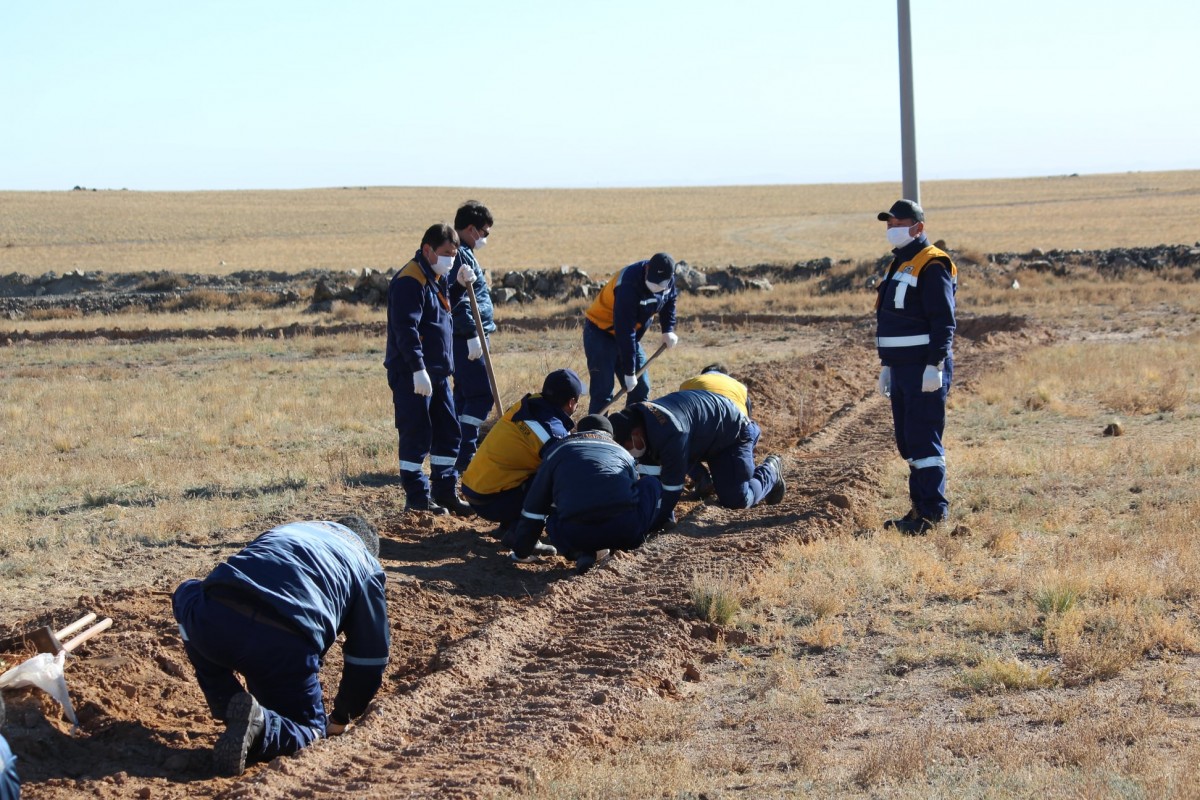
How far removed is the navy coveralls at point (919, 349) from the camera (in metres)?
8.37

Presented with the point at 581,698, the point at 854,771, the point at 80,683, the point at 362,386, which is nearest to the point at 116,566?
the point at 80,683

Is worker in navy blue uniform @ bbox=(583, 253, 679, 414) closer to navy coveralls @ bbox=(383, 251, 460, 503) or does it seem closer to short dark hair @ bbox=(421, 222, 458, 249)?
navy coveralls @ bbox=(383, 251, 460, 503)

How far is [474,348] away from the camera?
33.6ft

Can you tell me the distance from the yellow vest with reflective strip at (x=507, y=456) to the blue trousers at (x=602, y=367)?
291cm

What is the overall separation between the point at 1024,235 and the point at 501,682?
5469cm

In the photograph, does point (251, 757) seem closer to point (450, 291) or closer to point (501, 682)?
point (501, 682)

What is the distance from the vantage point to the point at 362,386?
58.5ft

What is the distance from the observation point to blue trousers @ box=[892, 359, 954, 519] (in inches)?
334

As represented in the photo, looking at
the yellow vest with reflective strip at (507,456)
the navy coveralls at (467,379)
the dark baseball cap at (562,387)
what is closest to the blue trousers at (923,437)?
the dark baseball cap at (562,387)

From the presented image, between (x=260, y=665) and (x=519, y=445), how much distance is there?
322cm

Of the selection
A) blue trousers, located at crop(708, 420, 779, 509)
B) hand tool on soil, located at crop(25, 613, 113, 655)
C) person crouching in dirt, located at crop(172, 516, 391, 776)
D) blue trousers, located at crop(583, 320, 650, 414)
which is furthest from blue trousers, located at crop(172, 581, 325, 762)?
blue trousers, located at crop(583, 320, 650, 414)

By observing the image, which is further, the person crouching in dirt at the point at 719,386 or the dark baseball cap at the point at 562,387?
the person crouching in dirt at the point at 719,386

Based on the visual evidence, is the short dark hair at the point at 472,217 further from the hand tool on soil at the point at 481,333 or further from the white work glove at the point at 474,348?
the white work glove at the point at 474,348

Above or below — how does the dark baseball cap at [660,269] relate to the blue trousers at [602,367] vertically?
above
